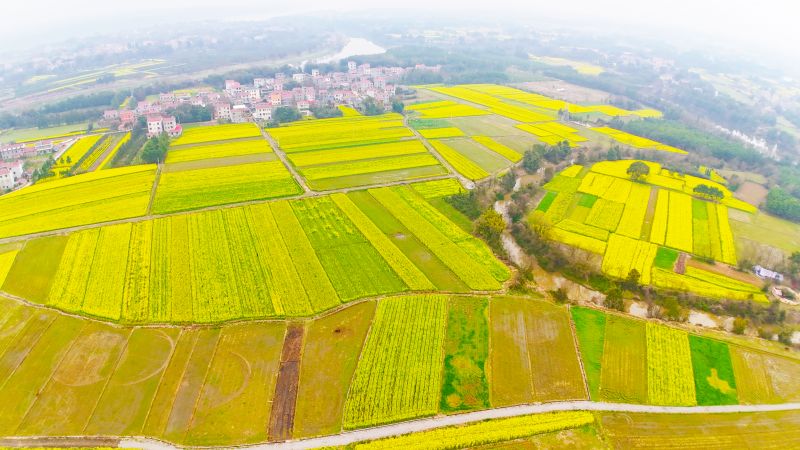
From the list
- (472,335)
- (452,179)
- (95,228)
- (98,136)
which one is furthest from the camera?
(98,136)

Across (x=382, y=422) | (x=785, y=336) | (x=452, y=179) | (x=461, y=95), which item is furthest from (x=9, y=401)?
(x=461, y=95)

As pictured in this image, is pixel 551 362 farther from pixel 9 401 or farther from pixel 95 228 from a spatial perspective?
pixel 95 228

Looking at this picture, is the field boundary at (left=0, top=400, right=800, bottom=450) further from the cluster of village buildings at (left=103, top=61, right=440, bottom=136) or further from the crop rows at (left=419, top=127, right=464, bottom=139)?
the cluster of village buildings at (left=103, top=61, right=440, bottom=136)

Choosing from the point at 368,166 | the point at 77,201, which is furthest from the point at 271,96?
the point at 77,201

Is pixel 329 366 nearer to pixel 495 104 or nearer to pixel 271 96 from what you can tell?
pixel 271 96

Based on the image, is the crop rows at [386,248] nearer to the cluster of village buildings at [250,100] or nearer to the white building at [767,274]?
the white building at [767,274]

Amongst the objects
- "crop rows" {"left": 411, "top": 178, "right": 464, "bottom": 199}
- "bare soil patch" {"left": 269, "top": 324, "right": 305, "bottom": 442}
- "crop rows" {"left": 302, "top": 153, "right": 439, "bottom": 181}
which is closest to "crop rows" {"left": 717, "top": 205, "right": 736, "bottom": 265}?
"crop rows" {"left": 411, "top": 178, "right": 464, "bottom": 199}
